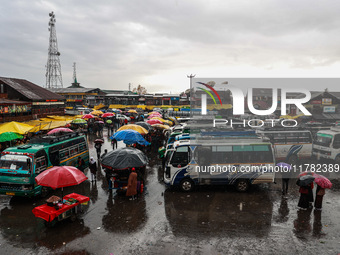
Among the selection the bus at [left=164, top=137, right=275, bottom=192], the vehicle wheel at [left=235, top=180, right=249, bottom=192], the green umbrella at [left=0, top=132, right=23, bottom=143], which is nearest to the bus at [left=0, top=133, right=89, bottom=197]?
the green umbrella at [left=0, top=132, right=23, bottom=143]

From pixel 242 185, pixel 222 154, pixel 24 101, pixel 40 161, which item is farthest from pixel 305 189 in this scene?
pixel 24 101

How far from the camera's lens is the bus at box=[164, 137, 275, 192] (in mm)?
11297

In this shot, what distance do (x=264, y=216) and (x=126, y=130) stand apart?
1033 centimetres

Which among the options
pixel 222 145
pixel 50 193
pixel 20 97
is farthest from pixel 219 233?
pixel 20 97

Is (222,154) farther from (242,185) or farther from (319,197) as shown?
(319,197)

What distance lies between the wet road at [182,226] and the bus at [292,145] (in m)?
4.47

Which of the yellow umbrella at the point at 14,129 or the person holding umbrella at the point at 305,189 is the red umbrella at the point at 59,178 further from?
the yellow umbrella at the point at 14,129

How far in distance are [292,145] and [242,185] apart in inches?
258

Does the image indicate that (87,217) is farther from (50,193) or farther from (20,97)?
(20,97)

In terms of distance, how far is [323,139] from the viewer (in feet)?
54.1

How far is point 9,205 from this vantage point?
10188 millimetres

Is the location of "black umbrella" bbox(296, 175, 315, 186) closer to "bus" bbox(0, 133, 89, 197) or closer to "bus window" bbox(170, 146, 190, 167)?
"bus window" bbox(170, 146, 190, 167)

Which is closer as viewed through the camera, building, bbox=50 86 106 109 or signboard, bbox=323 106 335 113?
signboard, bbox=323 106 335 113

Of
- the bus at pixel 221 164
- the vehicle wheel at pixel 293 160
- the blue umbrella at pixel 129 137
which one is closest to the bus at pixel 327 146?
the vehicle wheel at pixel 293 160
